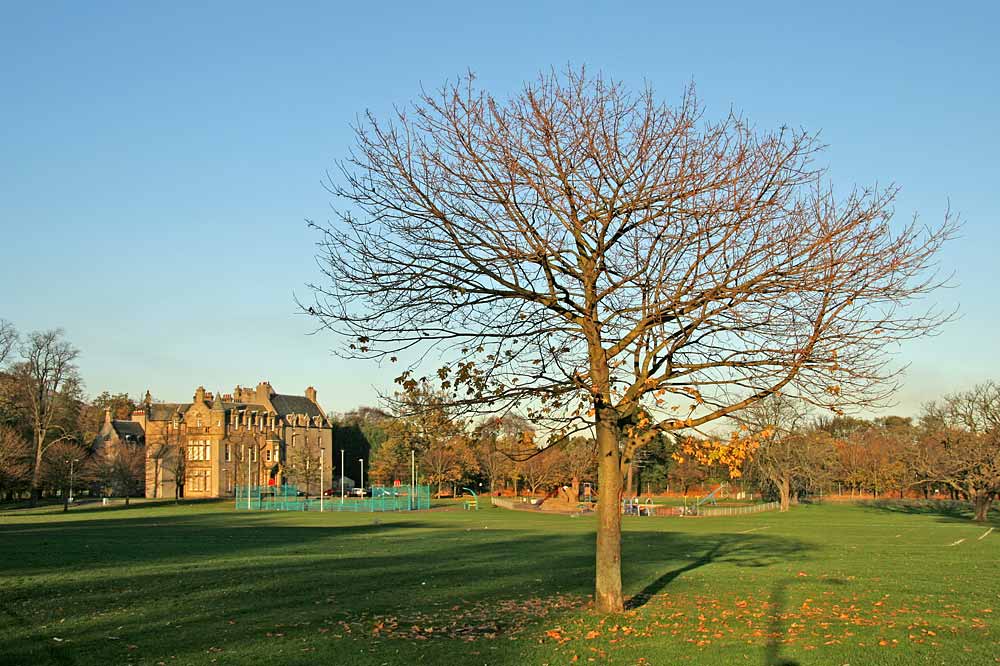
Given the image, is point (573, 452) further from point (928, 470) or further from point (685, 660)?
point (685, 660)

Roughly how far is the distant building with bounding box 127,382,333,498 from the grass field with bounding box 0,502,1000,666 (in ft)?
214

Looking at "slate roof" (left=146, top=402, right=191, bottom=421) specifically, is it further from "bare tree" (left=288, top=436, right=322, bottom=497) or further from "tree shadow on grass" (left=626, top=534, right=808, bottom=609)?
"tree shadow on grass" (left=626, top=534, right=808, bottom=609)

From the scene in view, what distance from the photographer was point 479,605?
16312 millimetres

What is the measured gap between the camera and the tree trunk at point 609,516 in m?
14.1

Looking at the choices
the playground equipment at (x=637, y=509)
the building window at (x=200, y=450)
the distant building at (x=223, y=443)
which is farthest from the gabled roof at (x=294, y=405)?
the playground equipment at (x=637, y=509)

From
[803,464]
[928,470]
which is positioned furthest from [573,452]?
[928,470]

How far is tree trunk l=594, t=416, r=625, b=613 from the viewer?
46.3 ft

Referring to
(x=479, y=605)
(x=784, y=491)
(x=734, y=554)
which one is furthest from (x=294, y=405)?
(x=479, y=605)

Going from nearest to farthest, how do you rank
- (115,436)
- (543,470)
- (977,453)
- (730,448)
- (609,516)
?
(730,448) → (609,516) → (977,453) → (543,470) → (115,436)

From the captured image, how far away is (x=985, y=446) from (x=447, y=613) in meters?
51.9

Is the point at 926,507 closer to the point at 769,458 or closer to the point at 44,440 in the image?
the point at 769,458

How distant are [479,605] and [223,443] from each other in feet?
275

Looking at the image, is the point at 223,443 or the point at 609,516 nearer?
the point at 609,516

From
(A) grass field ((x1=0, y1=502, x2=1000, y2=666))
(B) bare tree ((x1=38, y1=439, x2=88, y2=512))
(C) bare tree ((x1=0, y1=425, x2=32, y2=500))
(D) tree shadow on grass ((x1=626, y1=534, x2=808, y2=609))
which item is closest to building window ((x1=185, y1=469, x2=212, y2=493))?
(B) bare tree ((x1=38, y1=439, x2=88, y2=512))
